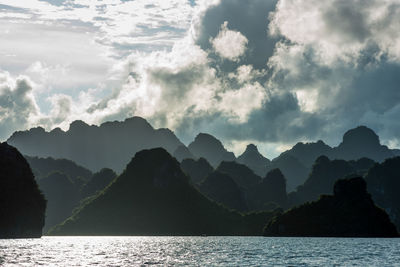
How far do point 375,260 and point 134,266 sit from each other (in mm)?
54466

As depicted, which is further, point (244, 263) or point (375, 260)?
point (375, 260)

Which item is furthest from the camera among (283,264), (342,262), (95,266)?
(342,262)

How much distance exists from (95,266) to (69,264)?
25.1 feet

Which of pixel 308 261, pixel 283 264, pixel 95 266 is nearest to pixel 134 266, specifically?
pixel 95 266

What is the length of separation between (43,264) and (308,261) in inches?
2124

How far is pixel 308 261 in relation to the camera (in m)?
110

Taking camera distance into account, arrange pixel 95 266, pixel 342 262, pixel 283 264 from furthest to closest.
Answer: pixel 342 262 < pixel 283 264 < pixel 95 266

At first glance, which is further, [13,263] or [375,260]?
[375,260]

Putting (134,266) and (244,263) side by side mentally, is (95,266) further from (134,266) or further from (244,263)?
(244,263)

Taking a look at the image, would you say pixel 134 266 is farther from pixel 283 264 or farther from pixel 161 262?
pixel 283 264

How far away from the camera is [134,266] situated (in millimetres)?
95688

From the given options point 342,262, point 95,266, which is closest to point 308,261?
point 342,262

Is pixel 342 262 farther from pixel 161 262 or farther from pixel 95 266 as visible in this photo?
pixel 95 266

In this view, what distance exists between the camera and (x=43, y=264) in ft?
320
